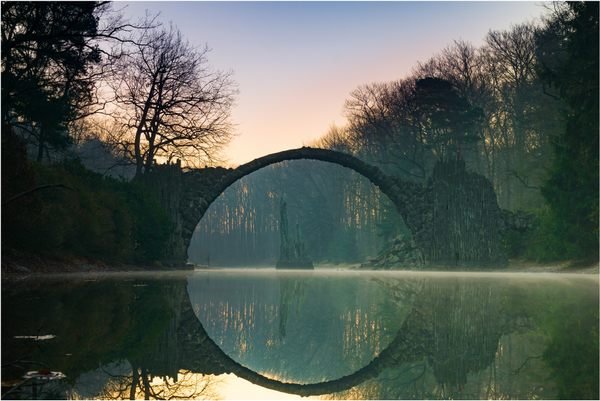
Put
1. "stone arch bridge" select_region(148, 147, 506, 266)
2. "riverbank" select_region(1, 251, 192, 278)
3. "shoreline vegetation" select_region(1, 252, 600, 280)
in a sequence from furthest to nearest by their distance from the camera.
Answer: "stone arch bridge" select_region(148, 147, 506, 266) → "shoreline vegetation" select_region(1, 252, 600, 280) → "riverbank" select_region(1, 251, 192, 278)

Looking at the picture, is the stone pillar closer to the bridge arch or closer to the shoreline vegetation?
the shoreline vegetation

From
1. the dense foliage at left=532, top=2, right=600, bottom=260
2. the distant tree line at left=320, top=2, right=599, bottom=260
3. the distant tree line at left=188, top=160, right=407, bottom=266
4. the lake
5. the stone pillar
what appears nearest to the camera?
the lake

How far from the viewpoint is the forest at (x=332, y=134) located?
22.2 m

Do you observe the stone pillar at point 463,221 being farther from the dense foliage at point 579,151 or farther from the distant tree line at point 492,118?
the dense foliage at point 579,151

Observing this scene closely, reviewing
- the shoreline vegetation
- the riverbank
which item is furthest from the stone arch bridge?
the riverbank

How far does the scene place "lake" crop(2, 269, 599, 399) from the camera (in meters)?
5.22

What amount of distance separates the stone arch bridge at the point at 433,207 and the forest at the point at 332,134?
1.40 m

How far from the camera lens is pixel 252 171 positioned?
35594 mm

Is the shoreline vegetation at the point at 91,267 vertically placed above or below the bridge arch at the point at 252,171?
below

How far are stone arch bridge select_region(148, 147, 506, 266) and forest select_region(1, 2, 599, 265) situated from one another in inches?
55.2

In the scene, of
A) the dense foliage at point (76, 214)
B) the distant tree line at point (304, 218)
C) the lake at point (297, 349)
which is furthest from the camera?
the distant tree line at point (304, 218)

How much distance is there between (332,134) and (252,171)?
26.3 meters

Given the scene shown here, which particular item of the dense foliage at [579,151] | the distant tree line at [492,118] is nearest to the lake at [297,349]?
the dense foliage at [579,151]

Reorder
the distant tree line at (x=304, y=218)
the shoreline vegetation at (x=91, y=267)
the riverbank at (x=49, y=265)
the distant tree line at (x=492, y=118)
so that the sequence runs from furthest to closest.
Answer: the distant tree line at (x=304, y=218)
the distant tree line at (x=492, y=118)
the shoreline vegetation at (x=91, y=267)
the riverbank at (x=49, y=265)
